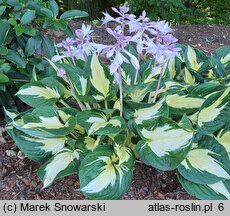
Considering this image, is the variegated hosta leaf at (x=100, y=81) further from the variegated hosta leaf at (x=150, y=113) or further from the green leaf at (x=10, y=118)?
the green leaf at (x=10, y=118)

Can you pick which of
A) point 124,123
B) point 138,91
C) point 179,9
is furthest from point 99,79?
point 179,9

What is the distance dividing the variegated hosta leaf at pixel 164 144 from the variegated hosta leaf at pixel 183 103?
24cm

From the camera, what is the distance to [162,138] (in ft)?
7.20

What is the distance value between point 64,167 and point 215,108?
34.5 inches

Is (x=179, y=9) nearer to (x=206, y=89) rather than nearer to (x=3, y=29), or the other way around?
(x=206, y=89)

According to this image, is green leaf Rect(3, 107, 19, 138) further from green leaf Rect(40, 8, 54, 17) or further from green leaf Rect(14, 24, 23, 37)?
green leaf Rect(40, 8, 54, 17)

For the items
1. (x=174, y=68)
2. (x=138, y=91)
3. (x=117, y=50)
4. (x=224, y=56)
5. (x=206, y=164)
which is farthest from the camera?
(x=224, y=56)

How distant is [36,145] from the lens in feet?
7.68

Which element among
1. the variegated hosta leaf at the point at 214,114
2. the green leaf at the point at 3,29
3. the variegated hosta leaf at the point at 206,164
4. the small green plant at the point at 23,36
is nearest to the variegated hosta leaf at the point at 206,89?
the variegated hosta leaf at the point at 214,114

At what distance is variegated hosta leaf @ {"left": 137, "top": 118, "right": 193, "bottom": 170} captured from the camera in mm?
2121

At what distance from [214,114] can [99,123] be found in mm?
631

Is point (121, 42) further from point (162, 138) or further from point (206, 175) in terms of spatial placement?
point (206, 175)

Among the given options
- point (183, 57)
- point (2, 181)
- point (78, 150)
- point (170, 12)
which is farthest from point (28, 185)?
point (170, 12)

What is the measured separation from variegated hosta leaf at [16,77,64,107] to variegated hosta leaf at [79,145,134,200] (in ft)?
1.60
